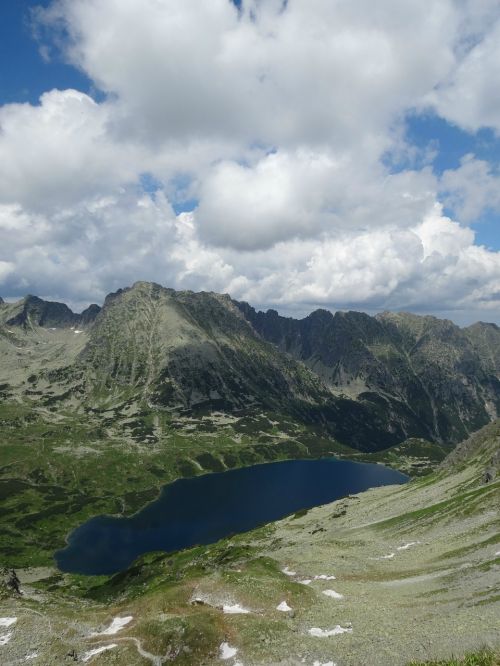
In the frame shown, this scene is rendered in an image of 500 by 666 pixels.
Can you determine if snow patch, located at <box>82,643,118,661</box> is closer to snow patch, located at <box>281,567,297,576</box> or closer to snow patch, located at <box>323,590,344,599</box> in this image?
snow patch, located at <box>323,590,344,599</box>

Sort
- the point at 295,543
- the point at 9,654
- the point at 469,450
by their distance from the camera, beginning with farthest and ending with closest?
the point at 469,450 → the point at 295,543 → the point at 9,654

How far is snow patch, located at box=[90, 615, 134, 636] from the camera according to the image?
5693 centimetres

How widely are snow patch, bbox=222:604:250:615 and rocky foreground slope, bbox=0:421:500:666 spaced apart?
0.83 feet

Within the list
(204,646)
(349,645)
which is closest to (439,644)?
(349,645)

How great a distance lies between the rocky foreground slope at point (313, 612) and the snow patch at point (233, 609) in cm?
25

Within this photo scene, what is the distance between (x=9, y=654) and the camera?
5188 cm

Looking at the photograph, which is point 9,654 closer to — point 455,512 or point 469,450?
point 455,512

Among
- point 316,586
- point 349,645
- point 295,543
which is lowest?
point 295,543

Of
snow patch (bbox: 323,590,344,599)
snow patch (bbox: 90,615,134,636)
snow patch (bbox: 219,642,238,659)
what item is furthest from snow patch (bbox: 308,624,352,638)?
snow patch (bbox: 90,615,134,636)

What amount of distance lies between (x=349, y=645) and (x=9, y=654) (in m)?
38.0

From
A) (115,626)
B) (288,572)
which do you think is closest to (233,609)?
(115,626)

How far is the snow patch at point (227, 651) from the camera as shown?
48.9m

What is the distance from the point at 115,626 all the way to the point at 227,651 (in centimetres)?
1762

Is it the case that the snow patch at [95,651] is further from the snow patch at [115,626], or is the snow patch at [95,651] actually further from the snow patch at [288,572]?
the snow patch at [288,572]
